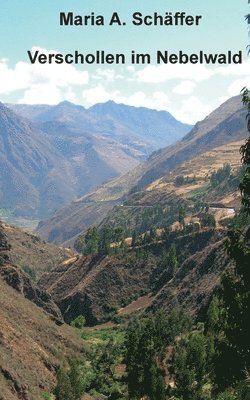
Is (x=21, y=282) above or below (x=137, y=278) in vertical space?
above

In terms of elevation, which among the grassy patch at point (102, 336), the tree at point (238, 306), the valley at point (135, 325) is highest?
the tree at point (238, 306)

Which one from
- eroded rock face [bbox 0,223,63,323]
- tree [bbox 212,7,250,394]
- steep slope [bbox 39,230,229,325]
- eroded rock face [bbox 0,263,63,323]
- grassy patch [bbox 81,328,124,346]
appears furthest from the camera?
steep slope [bbox 39,230,229,325]

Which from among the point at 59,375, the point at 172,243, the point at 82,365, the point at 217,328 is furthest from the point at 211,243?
the point at 217,328

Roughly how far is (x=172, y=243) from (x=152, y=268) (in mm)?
12973

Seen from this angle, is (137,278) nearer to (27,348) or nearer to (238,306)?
(27,348)

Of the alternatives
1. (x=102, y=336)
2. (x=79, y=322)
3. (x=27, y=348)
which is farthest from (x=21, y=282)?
(x=79, y=322)

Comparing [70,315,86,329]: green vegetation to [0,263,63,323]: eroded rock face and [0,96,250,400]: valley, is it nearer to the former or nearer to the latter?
[0,96,250,400]: valley

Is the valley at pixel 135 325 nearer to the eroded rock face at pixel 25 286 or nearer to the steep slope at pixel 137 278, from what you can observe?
the eroded rock face at pixel 25 286

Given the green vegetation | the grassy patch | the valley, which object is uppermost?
the valley

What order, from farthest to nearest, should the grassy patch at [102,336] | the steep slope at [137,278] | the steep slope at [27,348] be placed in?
the steep slope at [137,278], the grassy patch at [102,336], the steep slope at [27,348]

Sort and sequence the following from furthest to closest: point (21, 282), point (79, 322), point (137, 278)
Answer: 1. point (137, 278)
2. point (79, 322)
3. point (21, 282)

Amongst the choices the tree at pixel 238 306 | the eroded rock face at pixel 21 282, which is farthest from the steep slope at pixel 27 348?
the tree at pixel 238 306

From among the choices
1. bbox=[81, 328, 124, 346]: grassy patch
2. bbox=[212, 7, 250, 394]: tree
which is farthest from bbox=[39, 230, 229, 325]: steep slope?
bbox=[212, 7, 250, 394]: tree

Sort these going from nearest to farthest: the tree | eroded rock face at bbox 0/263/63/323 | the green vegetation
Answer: the tree, eroded rock face at bbox 0/263/63/323, the green vegetation
